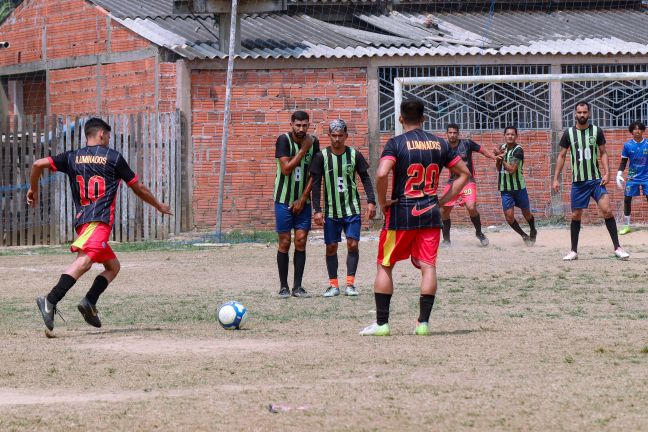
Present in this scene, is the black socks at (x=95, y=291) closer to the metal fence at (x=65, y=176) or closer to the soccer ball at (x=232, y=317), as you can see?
the soccer ball at (x=232, y=317)

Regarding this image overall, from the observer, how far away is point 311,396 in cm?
736

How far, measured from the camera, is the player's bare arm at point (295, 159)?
13492mm

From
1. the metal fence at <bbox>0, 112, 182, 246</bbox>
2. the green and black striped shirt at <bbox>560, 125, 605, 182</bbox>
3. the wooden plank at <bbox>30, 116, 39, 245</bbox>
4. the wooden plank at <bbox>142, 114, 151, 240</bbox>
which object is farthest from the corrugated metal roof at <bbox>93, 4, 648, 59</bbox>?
the green and black striped shirt at <bbox>560, 125, 605, 182</bbox>

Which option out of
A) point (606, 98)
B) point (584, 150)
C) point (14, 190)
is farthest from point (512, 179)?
point (14, 190)

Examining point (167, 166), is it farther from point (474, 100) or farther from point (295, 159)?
point (295, 159)

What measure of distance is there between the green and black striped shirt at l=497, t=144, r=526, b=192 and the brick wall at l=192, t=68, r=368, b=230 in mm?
4994

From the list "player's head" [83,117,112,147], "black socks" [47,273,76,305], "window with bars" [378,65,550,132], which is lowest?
"black socks" [47,273,76,305]

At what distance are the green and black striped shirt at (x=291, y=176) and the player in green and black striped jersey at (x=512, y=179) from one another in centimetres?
638

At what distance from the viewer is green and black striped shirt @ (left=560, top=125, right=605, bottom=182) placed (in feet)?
54.4

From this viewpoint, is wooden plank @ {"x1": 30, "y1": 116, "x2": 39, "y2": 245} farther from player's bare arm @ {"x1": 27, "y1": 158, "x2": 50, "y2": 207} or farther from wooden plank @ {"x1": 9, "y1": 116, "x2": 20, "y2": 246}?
player's bare arm @ {"x1": 27, "y1": 158, "x2": 50, "y2": 207}

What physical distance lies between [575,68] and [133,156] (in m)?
8.91

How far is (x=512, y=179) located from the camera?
19516 millimetres

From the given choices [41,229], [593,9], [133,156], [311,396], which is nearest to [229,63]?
[133,156]

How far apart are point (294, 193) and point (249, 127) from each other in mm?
10016
